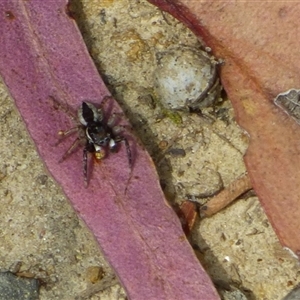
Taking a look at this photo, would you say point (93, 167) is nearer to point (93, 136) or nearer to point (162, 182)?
point (93, 136)

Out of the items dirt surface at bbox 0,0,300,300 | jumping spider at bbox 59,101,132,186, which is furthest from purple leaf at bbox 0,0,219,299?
dirt surface at bbox 0,0,300,300

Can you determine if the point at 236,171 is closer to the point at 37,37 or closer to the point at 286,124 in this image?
the point at 286,124

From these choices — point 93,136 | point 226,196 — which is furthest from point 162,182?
point 93,136

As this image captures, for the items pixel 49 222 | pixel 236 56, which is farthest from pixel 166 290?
pixel 236 56

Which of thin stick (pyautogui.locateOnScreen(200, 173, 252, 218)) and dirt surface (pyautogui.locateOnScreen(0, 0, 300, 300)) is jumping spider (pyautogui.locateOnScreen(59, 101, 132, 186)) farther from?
thin stick (pyautogui.locateOnScreen(200, 173, 252, 218))

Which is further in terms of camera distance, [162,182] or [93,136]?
[162,182]
